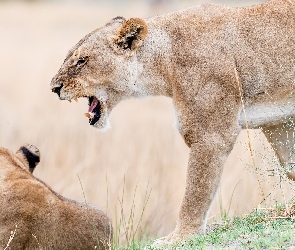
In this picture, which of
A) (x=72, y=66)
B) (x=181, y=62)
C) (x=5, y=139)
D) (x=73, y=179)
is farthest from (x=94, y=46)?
(x=5, y=139)

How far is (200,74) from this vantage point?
588 cm

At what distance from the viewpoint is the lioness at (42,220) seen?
19.5 ft

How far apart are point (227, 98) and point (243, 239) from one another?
107cm

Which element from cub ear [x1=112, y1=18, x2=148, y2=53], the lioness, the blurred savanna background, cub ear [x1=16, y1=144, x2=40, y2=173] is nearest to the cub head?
cub ear [x1=112, y1=18, x2=148, y2=53]

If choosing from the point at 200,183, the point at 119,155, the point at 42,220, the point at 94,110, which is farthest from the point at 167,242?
the point at 119,155

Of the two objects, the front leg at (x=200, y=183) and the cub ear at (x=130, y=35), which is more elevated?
the cub ear at (x=130, y=35)

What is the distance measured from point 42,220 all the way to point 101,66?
1.18 m

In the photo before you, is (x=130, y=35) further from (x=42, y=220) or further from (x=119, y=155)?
(x=119, y=155)

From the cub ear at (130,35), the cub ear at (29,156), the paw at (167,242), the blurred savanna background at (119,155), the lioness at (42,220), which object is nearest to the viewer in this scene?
the paw at (167,242)

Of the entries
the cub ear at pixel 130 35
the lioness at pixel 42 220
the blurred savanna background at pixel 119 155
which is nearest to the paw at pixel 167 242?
the lioness at pixel 42 220

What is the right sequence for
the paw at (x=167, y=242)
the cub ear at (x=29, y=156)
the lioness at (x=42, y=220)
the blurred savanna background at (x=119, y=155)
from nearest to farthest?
the paw at (x=167, y=242), the lioness at (x=42, y=220), the cub ear at (x=29, y=156), the blurred savanna background at (x=119, y=155)

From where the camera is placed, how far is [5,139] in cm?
1141

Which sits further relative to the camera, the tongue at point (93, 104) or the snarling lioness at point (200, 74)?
the tongue at point (93, 104)

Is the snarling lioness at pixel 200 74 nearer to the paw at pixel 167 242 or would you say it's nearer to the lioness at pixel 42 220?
the paw at pixel 167 242
